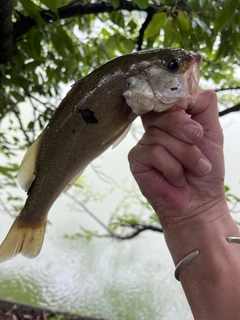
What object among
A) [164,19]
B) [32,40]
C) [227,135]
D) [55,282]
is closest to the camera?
[164,19]

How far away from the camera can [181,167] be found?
0.61 m

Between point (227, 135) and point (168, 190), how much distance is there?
200cm

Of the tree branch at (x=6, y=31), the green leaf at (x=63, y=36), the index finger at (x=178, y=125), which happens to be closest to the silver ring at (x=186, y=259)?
the index finger at (x=178, y=125)

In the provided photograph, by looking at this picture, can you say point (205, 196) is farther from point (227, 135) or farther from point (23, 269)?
point (227, 135)

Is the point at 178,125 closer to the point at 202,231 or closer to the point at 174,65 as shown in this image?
the point at 174,65

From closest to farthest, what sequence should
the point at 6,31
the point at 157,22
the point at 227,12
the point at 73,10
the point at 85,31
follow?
the point at 227,12, the point at 157,22, the point at 6,31, the point at 73,10, the point at 85,31

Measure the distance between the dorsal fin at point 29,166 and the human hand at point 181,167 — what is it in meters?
0.19

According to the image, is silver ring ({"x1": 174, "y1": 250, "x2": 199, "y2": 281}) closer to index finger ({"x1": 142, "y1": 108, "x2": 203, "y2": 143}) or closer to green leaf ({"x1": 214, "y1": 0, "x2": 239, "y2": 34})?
index finger ({"x1": 142, "y1": 108, "x2": 203, "y2": 143})

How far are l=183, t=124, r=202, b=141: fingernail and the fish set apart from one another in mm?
43

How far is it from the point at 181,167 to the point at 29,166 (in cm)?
30

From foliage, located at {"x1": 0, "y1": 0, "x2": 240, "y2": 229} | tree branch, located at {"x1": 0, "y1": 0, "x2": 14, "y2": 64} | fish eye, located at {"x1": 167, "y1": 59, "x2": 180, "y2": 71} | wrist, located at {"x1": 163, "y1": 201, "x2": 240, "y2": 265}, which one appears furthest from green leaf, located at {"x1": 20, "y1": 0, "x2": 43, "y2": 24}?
wrist, located at {"x1": 163, "y1": 201, "x2": 240, "y2": 265}

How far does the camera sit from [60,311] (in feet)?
5.85

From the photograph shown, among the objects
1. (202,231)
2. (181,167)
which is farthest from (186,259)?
(181,167)

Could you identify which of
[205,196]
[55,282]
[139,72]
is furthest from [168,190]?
[55,282]
